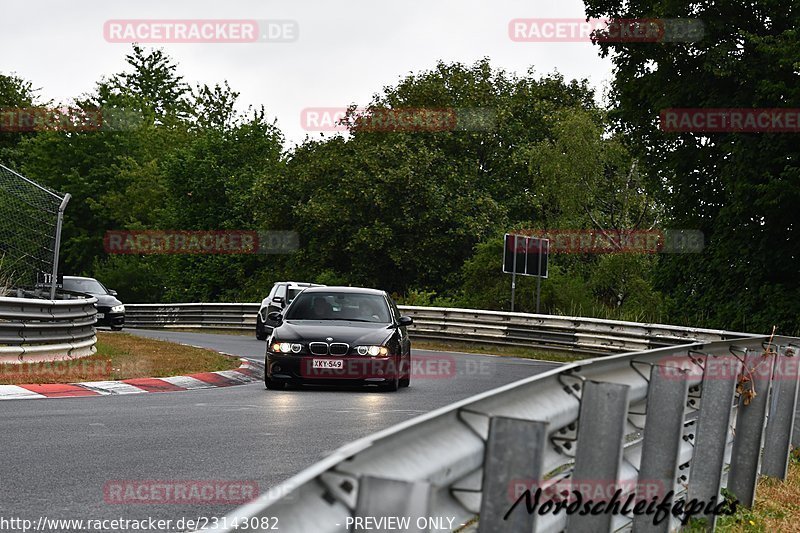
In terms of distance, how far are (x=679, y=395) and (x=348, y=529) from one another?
3198 mm

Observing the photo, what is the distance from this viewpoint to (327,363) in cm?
1566

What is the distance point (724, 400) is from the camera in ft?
21.0

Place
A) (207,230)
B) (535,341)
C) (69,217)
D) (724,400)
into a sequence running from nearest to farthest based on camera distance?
(724,400) → (535,341) → (207,230) → (69,217)

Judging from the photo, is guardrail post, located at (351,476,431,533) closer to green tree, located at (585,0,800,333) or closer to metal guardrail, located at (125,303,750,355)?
metal guardrail, located at (125,303,750,355)

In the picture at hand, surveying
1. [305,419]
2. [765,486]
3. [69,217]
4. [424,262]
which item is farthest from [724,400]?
[69,217]

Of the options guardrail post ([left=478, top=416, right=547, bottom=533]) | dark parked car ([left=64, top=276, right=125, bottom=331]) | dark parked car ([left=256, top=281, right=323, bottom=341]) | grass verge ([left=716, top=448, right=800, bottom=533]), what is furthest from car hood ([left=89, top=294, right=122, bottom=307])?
guardrail post ([left=478, top=416, right=547, bottom=533])

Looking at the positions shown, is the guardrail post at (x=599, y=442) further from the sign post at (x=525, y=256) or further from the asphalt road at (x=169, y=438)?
the sign post at (x=525, y=256)

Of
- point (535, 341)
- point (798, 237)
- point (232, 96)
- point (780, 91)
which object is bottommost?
point (535, 341)

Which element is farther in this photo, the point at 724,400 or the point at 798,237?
the point at 798,237

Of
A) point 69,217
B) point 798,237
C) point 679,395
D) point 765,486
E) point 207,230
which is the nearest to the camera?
point 679,395

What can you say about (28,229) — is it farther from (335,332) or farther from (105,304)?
(105,304)

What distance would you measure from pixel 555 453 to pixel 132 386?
11.8 meters

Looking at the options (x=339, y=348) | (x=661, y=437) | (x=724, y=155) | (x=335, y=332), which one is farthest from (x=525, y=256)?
(x=661, y=437)

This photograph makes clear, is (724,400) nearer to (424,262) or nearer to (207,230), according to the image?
(424,262)
